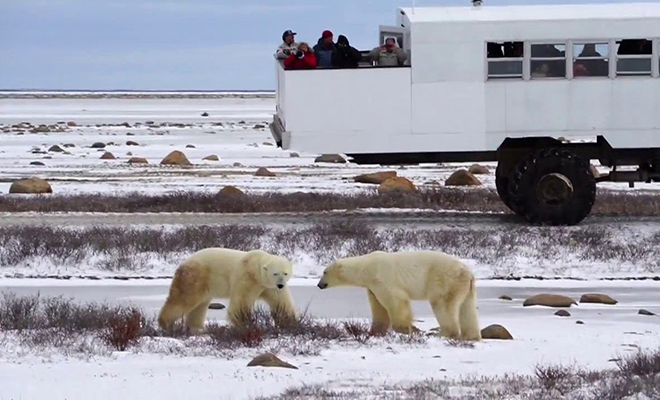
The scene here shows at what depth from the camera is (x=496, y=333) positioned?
33.6 feet

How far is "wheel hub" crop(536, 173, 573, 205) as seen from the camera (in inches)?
738

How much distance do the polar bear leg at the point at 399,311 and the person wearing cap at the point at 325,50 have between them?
892 cm

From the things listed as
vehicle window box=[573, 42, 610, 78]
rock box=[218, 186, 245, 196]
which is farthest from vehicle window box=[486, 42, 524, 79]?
rock box=[218, 186, 245, 196]

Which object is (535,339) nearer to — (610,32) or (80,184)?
(610,32)

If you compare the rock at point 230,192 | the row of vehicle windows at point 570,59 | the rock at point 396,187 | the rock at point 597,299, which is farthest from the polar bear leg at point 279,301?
the rock at point 396,187

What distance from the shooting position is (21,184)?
79.8 ft

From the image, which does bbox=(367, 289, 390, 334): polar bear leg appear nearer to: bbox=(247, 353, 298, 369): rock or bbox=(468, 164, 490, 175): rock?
bbox=(247, 353, 298, 369): rock

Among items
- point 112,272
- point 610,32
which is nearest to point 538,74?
point 610,32

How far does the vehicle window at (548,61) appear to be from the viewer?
18625 millimetres

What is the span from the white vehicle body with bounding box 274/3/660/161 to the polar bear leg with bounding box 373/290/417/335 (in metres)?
8.45

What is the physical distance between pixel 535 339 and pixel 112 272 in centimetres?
635

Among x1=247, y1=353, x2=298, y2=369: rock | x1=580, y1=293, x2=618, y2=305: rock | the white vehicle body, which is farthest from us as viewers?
the white vehicle body

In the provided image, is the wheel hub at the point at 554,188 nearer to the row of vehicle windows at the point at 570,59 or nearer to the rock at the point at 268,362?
the row of vehicle windows at the point at 570,59

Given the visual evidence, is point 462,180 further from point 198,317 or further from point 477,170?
Answer: point 198,317
